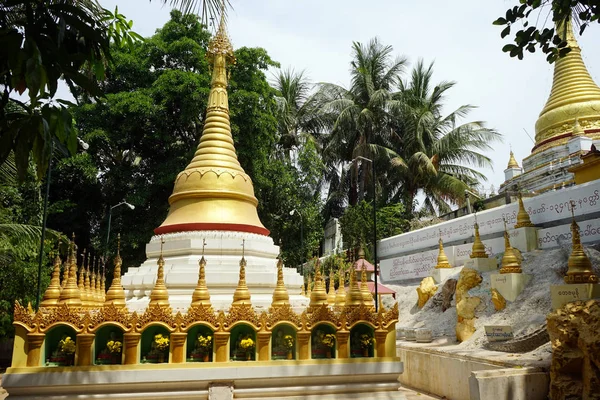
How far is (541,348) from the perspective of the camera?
893cm

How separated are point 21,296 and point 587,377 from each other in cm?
1545

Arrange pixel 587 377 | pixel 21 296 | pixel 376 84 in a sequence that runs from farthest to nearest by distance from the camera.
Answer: pixel 376 84 → pixel 21 296 → pixel 587 377

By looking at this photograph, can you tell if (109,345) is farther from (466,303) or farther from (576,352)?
(466,303)

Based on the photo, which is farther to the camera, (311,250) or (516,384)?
(311,250)

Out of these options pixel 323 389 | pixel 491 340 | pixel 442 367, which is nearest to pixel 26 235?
pixel 323 389

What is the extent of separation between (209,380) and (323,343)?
5.76 feet

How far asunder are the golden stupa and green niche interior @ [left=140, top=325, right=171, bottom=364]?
4270mm

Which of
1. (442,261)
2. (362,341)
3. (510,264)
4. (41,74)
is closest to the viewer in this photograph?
(41,74)

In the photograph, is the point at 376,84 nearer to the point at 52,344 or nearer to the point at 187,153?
the point at 187,153

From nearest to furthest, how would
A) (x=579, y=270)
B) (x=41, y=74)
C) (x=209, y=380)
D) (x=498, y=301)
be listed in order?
(x=41, y=74) → (x=209, y=380) → (x=579, y=270) → (x=498, y=301)

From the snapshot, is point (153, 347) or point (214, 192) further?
point (214, 192)

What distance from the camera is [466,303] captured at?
40.9 feet

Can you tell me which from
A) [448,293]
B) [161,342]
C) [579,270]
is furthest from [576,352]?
[448,293]

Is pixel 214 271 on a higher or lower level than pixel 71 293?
higher
